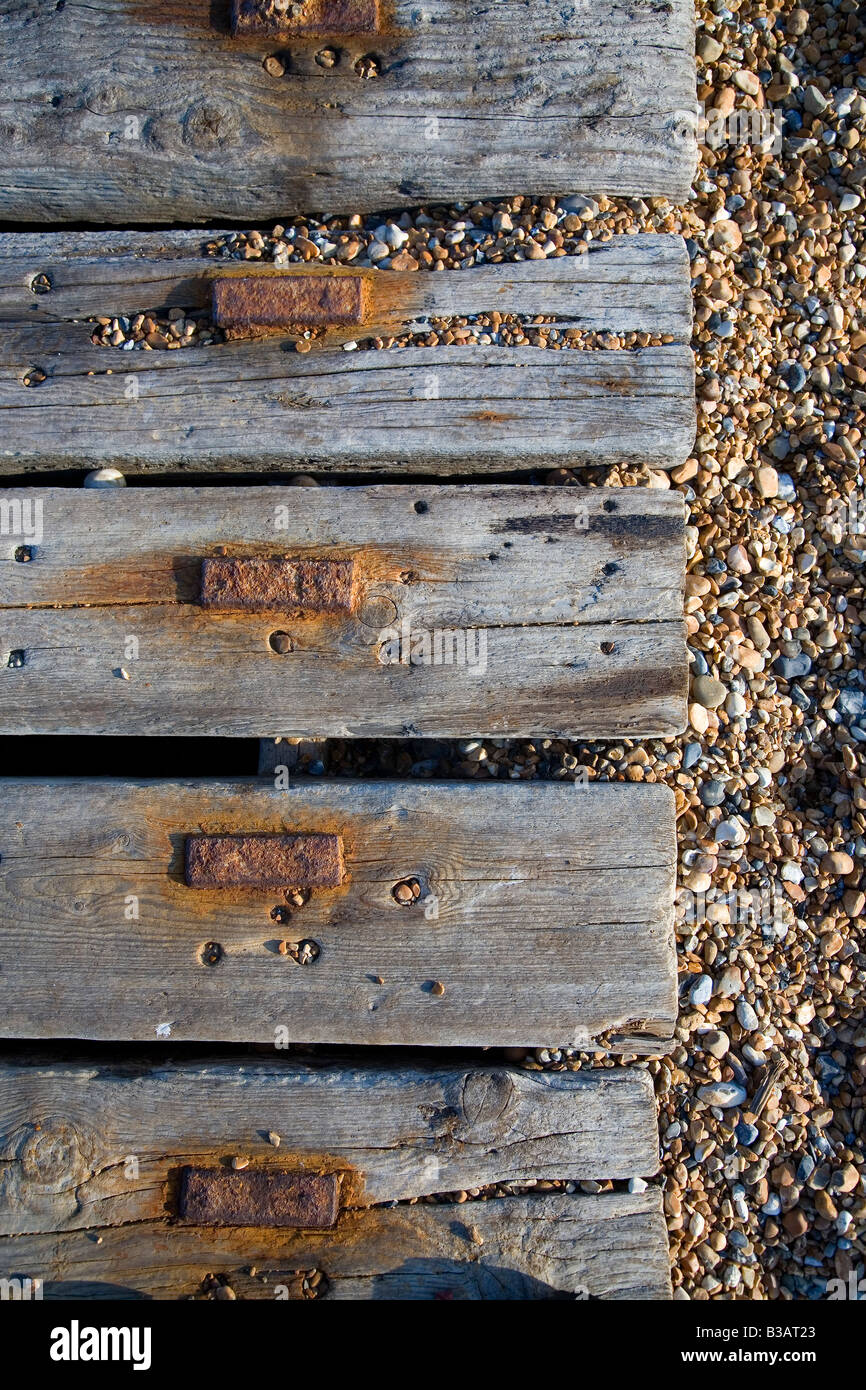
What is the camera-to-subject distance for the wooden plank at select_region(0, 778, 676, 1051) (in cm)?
243

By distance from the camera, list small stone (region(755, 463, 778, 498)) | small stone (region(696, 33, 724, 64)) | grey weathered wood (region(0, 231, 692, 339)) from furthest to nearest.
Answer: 1. small stone (region(696, 33, 724, 64))
2. small stone (region(755, 463, 778, 498))
3. grey weathered wood (region(0, 231, 692, 339))

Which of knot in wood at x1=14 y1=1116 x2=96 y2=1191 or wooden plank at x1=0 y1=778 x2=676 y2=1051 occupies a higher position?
wooden plank at x1=0 y1=778 x2=676 y2=1051

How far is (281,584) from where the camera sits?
2.43 meters

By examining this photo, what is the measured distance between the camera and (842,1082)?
9.05ft

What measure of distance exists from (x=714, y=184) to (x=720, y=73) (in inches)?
15.0

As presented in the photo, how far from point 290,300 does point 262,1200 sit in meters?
2.37

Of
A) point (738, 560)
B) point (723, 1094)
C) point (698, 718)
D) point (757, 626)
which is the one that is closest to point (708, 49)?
point (738, 560)

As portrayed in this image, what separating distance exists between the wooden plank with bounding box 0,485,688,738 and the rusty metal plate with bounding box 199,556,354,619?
47 mm

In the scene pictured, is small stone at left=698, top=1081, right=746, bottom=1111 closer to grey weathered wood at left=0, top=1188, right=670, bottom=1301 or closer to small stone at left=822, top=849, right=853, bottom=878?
grey weathered wood at left=0, top=1188, right=670, bottom=1301

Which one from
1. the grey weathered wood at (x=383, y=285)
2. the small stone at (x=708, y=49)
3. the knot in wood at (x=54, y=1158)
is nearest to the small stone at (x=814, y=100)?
the small stone at (x=708, y=49)

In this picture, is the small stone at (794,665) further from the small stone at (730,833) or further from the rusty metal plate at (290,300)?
the rusty metal plate at (290,300)

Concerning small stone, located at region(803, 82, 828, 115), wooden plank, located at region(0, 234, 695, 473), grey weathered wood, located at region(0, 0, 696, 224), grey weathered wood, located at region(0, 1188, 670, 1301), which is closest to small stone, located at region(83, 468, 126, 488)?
wooden plank, located at region(0, 234, 695, 473)

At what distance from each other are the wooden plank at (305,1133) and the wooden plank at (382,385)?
1.69 m

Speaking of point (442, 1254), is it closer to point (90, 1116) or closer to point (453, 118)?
point (90, 1116)
